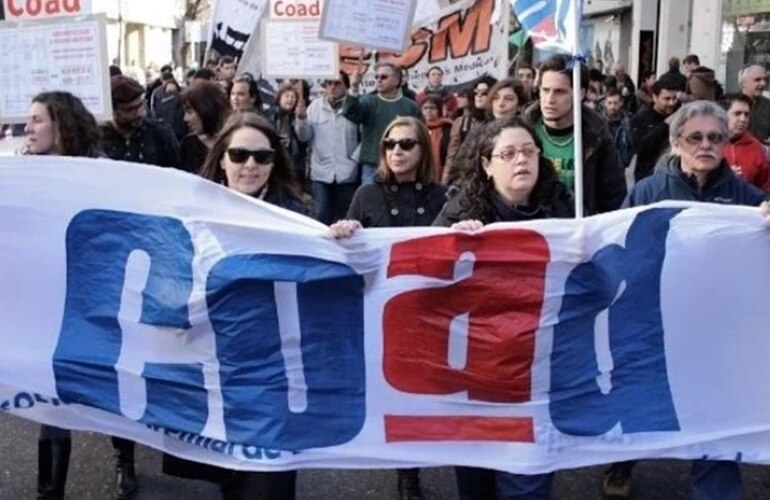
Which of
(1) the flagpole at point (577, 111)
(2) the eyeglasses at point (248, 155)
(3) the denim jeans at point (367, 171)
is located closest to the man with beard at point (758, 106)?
(3) the denim jeans at point (367, 171)

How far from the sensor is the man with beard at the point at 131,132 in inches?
224

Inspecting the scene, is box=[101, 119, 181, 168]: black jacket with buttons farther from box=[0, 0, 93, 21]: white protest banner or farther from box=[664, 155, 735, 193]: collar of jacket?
box=[664, 155, 735, 193]: collar of jacket

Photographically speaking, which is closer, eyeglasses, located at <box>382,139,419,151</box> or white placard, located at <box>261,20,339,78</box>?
eyeglasses, located at <box>382,139,419,151</box>

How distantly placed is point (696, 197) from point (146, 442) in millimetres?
2105

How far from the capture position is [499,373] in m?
3.46

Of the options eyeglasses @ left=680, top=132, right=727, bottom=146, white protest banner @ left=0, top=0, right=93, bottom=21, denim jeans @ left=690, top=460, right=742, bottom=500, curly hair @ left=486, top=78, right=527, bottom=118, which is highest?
white protest banner @ left=0, top=0, right=93, bottom=21

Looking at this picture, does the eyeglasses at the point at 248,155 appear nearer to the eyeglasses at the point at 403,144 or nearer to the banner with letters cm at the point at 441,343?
the banner with letters cm at the point at 441,343

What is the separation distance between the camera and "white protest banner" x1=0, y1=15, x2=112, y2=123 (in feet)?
16.8

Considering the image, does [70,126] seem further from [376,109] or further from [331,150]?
[331,150]

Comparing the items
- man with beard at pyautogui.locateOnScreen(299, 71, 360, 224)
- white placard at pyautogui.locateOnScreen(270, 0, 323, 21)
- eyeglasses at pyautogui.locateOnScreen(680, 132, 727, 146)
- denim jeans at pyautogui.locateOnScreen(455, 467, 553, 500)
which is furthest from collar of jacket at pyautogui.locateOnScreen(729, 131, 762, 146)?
white placard at pyautogui.locateOnScreen(270, 0, 323, 21)

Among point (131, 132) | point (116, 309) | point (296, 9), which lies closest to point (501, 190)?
point (116, 309)

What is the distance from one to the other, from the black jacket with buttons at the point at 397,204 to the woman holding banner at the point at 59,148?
3.61ft

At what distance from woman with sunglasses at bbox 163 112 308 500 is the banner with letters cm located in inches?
8.0

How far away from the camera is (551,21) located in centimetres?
493
